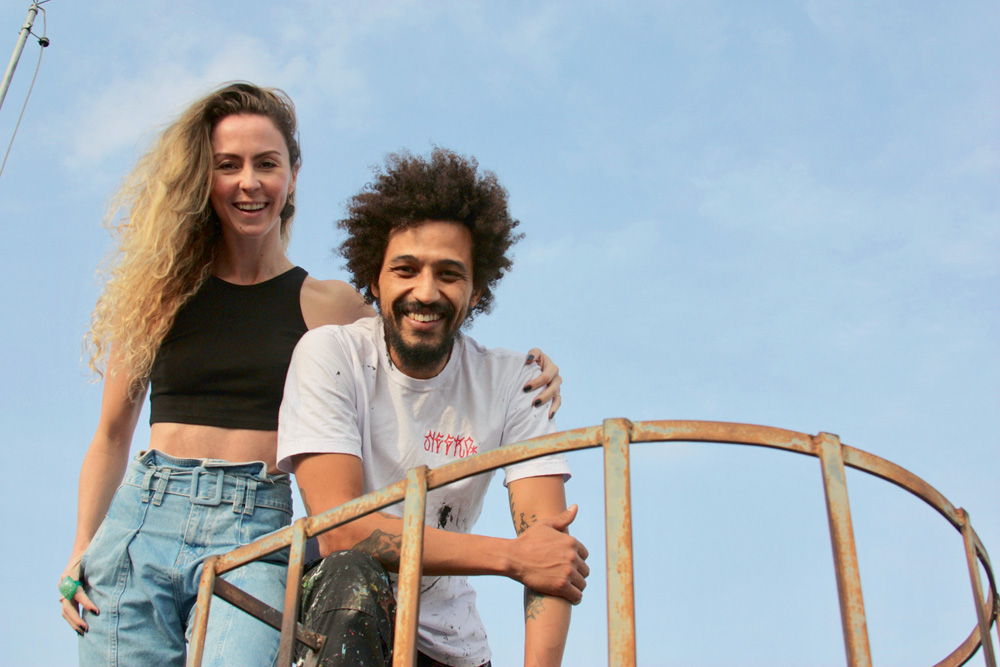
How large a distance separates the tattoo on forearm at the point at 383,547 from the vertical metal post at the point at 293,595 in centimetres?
64

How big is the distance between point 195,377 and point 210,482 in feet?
1.52

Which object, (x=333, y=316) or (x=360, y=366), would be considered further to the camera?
(x=333, y=316)

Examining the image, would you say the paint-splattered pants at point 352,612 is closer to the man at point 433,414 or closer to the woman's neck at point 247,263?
the man at point 433,414

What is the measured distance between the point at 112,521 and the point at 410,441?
45.2 inches

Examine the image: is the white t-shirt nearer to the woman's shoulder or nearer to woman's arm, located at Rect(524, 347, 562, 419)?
woman's arm, located at Rect(524, 347, 562, 419)

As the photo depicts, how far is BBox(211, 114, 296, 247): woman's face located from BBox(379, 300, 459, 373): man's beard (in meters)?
0.75

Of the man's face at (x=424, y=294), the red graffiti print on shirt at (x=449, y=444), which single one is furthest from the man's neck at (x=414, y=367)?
→ the red graffiti print on shirt at (x=449, y=444)

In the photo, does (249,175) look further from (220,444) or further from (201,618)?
(201,618)

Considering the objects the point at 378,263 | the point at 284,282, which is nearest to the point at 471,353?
the point at 378,263

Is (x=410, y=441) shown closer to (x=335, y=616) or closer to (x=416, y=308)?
(x=416, y=308)

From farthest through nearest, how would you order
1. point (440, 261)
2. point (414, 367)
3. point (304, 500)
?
point (440, 261)
point (414, 367)
point (304, 500)

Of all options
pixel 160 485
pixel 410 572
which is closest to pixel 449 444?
pixel 160 485

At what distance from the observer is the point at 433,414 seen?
3.31 m

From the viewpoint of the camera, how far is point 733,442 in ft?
5.37
